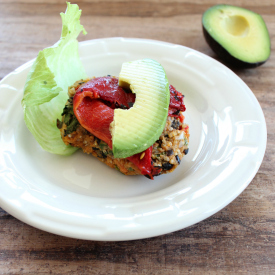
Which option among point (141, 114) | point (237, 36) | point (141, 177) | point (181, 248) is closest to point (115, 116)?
point (141, 114)

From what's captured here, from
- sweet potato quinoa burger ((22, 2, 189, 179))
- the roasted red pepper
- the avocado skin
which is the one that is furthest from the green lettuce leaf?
the avocado skin

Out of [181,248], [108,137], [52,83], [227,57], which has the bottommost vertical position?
[181,248]

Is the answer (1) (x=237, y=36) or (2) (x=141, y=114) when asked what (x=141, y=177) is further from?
(1) (x=237, y=36)

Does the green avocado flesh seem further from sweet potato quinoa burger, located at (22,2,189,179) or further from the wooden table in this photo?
the wooden table

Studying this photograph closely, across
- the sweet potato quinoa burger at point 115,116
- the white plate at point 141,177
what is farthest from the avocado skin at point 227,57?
the sweet potato quinoa burger at point 115,116

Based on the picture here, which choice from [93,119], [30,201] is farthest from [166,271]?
[93,119]

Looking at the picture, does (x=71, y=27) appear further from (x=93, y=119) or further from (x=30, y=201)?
(x=30, y=201)

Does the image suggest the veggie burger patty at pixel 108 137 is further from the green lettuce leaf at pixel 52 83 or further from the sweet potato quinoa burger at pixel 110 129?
the green lettuce leaf at pixel 52 83
